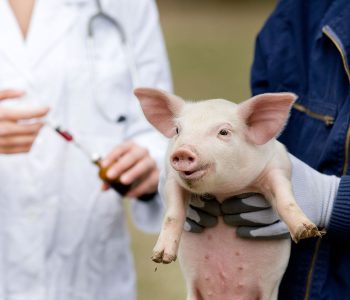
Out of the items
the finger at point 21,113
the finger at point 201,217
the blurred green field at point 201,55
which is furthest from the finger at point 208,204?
the blurred green field at point 201,55

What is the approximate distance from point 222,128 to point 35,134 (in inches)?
31.8

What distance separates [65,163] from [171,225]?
87 centimetres

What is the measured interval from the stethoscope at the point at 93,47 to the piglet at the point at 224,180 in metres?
0.73

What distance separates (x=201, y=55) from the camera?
9852 mm

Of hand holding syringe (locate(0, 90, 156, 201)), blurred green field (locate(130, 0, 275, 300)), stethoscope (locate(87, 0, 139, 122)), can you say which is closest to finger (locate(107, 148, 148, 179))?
hand holding syringe (locate(0, 90, 156, 201))

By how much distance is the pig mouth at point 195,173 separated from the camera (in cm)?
130

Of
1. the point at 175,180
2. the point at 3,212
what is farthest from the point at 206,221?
the point at 3,212

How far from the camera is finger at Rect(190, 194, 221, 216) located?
1.46 m

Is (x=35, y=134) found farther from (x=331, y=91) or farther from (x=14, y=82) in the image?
(x=331, y=91)

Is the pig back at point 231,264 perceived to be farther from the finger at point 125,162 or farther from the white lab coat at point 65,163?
the white lab coat at point 65,163

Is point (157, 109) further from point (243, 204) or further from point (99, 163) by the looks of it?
point (99, 163)

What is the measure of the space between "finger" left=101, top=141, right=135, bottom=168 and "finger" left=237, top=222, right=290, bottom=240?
0.70m

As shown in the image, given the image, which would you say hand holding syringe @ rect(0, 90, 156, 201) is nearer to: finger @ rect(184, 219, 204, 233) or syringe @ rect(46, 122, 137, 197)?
syringe @ rect(46, 122, 137, 197)

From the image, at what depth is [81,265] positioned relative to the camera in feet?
7.36
